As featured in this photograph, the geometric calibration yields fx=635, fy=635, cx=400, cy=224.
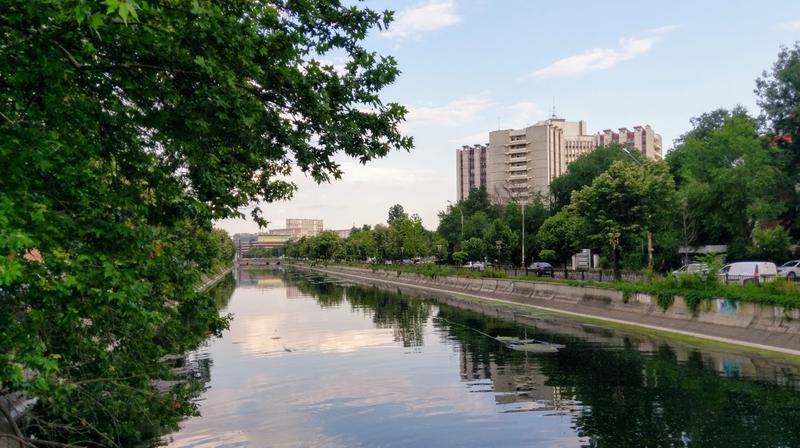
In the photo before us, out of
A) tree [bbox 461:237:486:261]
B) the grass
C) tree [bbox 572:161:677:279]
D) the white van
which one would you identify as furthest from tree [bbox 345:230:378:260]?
the white van

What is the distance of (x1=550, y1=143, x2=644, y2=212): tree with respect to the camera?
96.3 meters

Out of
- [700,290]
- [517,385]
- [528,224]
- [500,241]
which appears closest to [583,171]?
[528,224]

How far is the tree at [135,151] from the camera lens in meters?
8.92

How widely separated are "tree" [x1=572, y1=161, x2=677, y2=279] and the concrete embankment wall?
4.75 meters

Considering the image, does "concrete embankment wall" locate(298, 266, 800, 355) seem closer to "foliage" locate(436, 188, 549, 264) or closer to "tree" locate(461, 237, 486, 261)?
"foliage" locate(436, 188, 549, 264)

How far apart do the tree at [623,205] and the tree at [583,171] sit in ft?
136

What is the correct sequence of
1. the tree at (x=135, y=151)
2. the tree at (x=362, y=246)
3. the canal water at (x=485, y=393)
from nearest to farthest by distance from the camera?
the tree at (x=135, y=151), the canal water at (x=485, y=393), the tree at (x=362, y=246)

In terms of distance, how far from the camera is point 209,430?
2094 centimetres

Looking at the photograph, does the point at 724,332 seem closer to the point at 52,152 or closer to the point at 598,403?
the point at 598,403

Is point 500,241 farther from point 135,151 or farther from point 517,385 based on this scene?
point 135,151

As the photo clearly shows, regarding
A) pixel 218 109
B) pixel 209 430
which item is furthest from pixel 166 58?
pixel 209 430

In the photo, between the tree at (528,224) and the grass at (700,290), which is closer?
the grass at (700,290)

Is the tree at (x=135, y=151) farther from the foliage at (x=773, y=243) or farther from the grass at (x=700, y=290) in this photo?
the foliage at (x=773, y=243)

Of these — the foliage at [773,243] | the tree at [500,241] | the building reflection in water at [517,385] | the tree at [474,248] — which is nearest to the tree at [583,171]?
the tree at [474,248]
